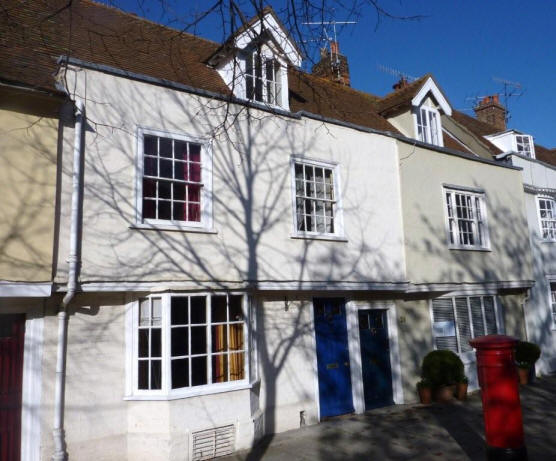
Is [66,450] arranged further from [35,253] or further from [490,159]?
[490,159]

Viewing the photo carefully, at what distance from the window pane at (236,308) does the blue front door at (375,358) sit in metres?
3.52

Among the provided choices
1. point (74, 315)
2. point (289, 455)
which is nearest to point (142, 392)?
point (74, 315)

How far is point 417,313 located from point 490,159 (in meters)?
6.45

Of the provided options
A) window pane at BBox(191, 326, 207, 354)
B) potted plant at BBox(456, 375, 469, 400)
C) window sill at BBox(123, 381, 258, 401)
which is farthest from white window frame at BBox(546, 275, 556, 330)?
window pane at BBox(191, 326, 207, 354)

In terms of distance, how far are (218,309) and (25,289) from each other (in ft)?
10.9

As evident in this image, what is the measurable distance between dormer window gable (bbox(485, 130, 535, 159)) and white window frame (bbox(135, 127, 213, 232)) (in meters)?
13.3

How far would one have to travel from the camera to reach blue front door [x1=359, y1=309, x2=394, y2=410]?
450 inches

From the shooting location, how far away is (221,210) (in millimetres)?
9523

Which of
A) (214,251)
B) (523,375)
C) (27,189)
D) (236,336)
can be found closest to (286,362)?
(236,336)

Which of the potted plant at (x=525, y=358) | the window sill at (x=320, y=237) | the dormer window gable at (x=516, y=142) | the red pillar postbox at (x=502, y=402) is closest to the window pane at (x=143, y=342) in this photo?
the window sill at (x=320, y=237)

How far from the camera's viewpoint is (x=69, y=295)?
24.8 feet

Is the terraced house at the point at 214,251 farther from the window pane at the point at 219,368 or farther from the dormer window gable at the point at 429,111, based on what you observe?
the dormer window gable at the point at 429,111

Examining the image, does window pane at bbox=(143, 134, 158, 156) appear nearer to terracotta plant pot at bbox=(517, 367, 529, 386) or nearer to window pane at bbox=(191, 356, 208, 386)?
window pane at bbox=(191, 356, 208, 386)

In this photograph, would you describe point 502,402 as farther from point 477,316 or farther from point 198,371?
point 477,316
